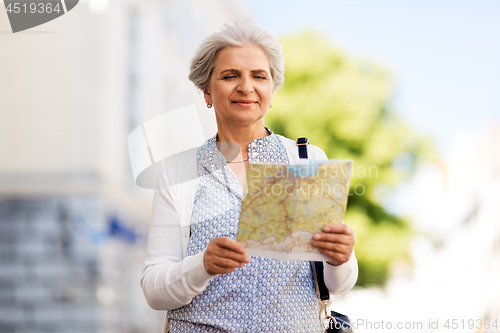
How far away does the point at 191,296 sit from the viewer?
161 centimetres

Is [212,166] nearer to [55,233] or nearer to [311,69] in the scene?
[55,233]

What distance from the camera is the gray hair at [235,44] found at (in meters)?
1.87

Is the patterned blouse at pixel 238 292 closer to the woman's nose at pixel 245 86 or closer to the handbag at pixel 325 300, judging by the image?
the handbag at pixel 325 300

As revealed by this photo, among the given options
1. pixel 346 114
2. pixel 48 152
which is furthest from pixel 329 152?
pixel 48 152

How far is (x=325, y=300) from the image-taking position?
176cm

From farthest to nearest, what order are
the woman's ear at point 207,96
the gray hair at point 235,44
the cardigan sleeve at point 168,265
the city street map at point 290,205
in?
1. the woman's ear at point 207,96
2. the gray hair at point 235,44
3. the cardigan sleeve at point 168,265
4. the city street map at point 290,205

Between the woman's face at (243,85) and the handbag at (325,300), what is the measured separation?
189 mm

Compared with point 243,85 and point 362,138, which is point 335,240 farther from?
point 362,138

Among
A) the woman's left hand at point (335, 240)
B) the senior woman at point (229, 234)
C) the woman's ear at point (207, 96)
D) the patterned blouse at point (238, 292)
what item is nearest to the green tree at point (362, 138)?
the woman's ear at point (207, 96)

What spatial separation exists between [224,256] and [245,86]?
60 cm

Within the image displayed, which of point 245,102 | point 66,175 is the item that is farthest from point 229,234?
point 66,175

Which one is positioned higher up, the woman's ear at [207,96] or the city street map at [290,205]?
the woman's ear at [207,96]

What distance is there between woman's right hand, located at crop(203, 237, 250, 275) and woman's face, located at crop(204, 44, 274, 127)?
1.68ft

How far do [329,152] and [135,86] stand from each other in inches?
168
